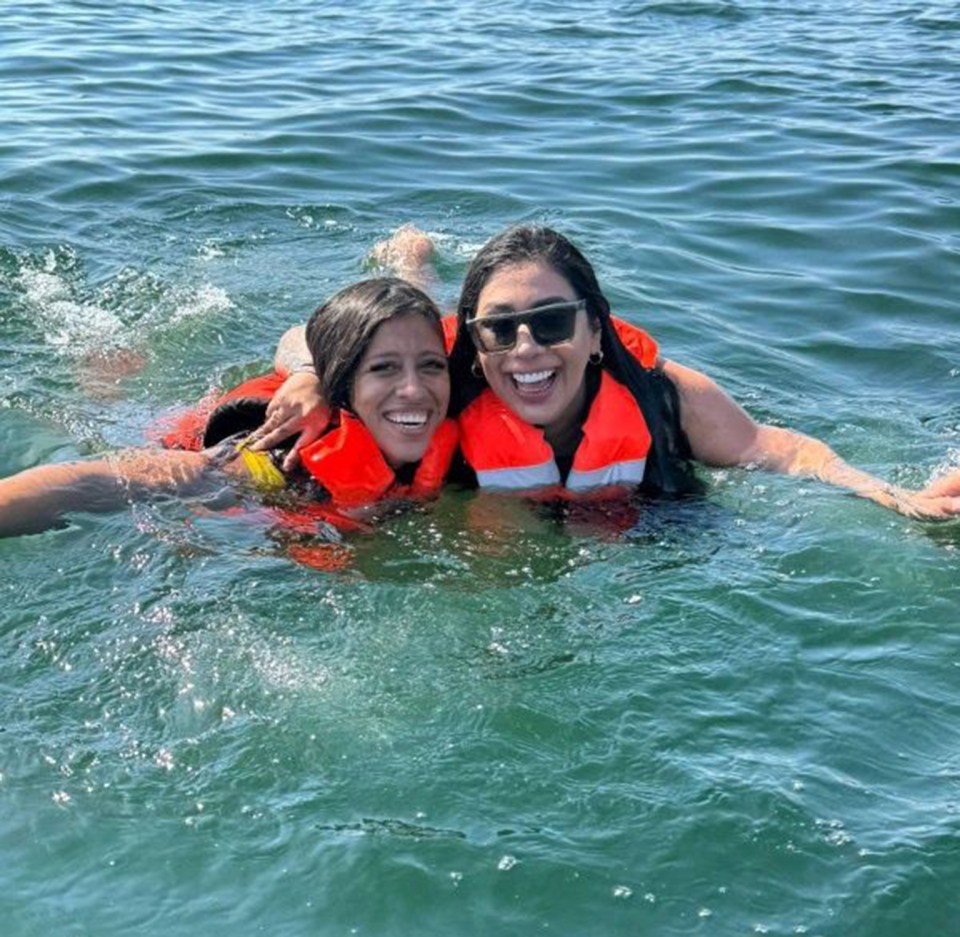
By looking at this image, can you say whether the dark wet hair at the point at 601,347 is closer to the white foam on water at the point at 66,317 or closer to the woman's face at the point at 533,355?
the woman's face at the point at 533,355

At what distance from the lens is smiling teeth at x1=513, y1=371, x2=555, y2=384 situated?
17.3ft

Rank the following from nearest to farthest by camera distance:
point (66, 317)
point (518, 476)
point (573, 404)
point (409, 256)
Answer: point (518, 476), point (573, 404), point (66, 317), point (409, 256)

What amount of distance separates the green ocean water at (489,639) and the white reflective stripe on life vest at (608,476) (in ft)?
0.54

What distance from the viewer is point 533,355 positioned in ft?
17.0

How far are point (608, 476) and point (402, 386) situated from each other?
2.87 ft

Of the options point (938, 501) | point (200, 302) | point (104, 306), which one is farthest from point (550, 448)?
point (104, 306)

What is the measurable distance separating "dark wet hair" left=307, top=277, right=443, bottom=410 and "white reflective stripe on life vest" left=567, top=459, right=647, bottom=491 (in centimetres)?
76

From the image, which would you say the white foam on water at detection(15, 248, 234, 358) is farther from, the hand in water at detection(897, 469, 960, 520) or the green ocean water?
the hand in water at detection(897, 469, 960, 520)

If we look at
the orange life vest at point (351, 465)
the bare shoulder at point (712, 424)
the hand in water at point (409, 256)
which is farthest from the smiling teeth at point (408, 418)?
the hand in water at point (409, 256)

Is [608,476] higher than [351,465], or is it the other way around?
[351,465]

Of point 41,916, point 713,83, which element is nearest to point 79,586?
point 41,916

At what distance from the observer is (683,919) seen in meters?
3.40

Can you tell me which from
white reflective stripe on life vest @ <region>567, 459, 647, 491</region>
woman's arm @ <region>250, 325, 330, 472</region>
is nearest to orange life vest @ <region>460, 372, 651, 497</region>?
white reflective stripe on life vest @ <region>567, 459, 647, 491</region>

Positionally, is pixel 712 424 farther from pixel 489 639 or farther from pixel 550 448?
pixel 489 639
